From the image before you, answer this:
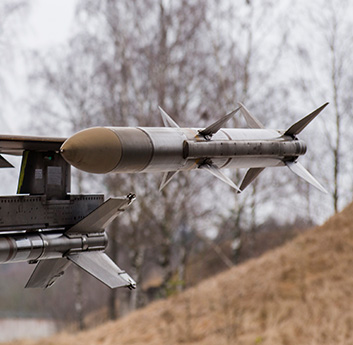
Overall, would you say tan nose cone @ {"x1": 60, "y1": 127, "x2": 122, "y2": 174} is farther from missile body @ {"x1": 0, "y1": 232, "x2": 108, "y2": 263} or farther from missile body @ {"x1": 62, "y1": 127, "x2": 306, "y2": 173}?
missile body @ {"x1": 0, "y1": 232, "x2": 108, "y2": 263}

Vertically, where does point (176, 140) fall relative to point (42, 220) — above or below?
above

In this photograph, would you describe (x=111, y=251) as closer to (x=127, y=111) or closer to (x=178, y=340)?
(x=127, y=111)

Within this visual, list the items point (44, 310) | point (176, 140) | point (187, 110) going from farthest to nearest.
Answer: point (44, 310) < point (187, 110) < point (176, 140)

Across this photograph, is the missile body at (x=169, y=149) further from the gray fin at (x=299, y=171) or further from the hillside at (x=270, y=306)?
the hillside at (x=270, y=306)

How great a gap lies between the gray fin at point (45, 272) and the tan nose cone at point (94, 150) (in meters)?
0.98

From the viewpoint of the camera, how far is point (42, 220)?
3.65 meters

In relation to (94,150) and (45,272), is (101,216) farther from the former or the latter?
(94,150)

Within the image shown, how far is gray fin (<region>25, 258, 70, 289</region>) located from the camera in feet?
12.8

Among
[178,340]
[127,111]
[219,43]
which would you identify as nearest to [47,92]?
[127,111]

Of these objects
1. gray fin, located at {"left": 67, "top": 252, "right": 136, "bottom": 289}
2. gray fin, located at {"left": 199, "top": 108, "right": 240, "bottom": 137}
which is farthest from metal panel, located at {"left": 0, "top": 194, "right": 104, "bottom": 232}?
gray fin, located at {"left": 199, "top": 108, "right": 240, "bottom": 137}

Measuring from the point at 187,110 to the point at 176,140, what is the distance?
954 cm

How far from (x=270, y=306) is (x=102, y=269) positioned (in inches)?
272

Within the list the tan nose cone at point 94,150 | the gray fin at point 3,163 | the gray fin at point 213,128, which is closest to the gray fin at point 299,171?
the gray fin at point 213,128

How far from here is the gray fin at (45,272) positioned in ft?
12.8
